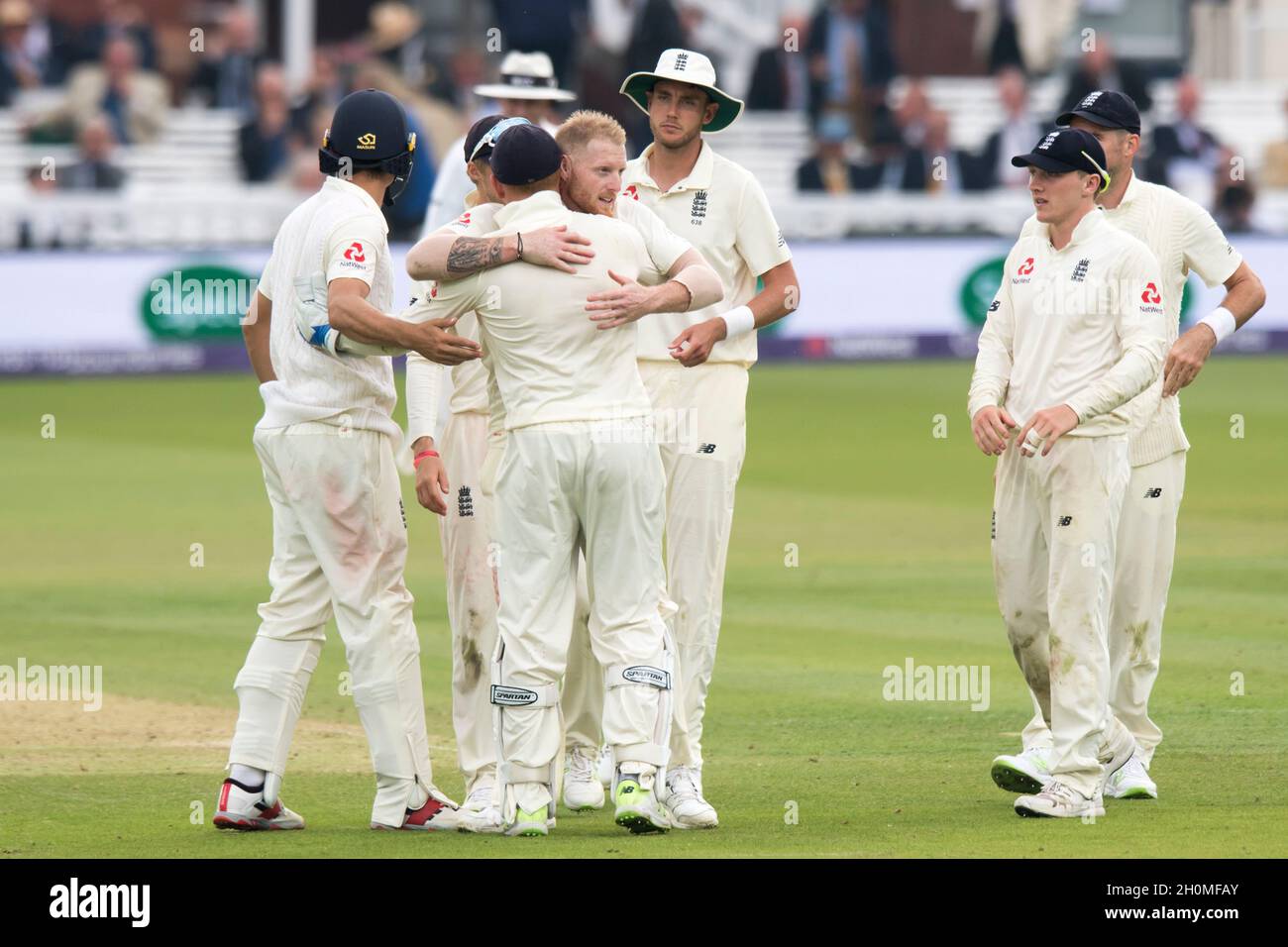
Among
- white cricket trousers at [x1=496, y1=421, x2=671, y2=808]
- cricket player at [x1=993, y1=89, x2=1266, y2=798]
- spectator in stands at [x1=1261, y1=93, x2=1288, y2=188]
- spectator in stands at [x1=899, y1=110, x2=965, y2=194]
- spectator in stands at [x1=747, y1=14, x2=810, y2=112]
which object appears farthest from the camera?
spectator in stands at [x1=1261, y1=93, x2=1288, y2=188]

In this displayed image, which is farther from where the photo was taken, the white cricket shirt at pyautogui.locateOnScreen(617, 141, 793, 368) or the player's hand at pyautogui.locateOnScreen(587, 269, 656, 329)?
the white cricket shirt at pyautogui.locateOnScreen(617, 141, 793, 368)

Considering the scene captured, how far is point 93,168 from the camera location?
26656mm

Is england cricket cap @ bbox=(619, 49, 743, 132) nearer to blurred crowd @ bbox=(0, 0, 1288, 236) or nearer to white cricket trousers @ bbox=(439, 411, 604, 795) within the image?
white cricket trousers @ bbox=(439, 411, 604, 795)

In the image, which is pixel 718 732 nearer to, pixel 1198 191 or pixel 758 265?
pixel 758 265

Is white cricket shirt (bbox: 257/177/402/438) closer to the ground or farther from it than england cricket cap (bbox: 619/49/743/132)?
closer to the ground

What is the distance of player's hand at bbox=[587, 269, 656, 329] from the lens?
7.28 meters

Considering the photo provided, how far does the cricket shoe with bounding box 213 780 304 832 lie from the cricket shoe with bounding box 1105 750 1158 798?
9.48 ft

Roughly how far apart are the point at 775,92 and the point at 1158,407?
2279cm

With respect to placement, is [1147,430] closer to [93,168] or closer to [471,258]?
[471,258]

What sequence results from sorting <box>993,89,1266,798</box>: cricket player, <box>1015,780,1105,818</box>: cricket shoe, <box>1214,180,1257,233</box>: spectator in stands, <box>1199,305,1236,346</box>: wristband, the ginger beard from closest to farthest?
the ginger beard, <box>1015,780,1105,818</box>: cricket shoe, <box>993,89,1266,798</box>: cricket player, <box>1199,305,1236,346</box>: wristband, <box>1214,180,1257,233</box>: spectator in stands

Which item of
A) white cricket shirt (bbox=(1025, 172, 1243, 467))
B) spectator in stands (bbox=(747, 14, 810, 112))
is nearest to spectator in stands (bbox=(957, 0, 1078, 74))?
spectator in stands (bbox=(747, 14, 810, 112))

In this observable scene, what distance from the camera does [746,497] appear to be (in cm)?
1656

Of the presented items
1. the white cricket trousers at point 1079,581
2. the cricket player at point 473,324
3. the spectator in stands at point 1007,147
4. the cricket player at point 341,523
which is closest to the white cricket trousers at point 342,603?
the cricket player at point 341,523

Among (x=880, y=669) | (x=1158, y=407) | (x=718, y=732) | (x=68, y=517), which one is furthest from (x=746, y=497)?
(x=1158, y=407)
